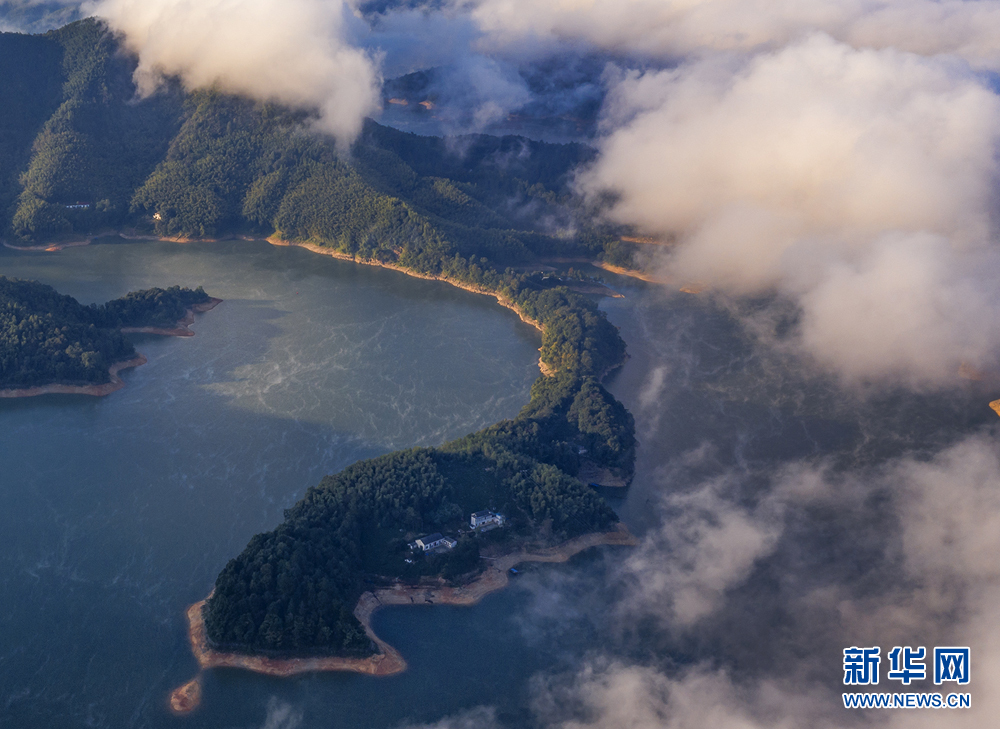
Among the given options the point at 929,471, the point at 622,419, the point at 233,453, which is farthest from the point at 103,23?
the point at 929,471

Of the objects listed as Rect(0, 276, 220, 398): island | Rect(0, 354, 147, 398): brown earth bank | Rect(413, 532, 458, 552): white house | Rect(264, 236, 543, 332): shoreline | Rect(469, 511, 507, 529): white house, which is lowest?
Rect(413, 532, 458, 552): white house

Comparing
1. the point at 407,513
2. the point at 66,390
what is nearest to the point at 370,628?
the point at 407,513

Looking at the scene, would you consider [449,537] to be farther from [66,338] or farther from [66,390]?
[66,338]

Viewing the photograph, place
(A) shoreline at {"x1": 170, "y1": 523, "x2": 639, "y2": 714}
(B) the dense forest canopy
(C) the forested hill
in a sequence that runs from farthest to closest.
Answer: (C) the forested hill < (B) the dense forest canopy < (A) shoreline at {"x1": 170, "y1": 523, "x2": 639, "y2": 714}

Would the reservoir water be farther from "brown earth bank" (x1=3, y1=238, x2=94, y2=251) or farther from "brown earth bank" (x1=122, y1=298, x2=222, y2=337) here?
"brown earth bank" (x1=3, y1=238, x2=94, y2=251)

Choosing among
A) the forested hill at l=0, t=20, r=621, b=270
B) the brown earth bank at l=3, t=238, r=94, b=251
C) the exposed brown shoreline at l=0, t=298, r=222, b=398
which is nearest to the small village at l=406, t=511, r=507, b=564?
the exposed brown shoreline at l=0, t=298, r=222, b=398

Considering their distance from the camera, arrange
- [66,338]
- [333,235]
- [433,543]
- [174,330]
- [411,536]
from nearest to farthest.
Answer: [433,543] < [411,536] < [66,338] < [174,330] < [333,235]
